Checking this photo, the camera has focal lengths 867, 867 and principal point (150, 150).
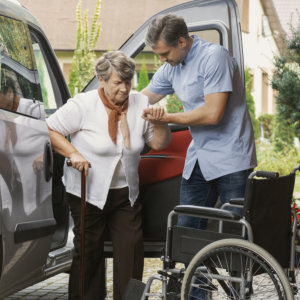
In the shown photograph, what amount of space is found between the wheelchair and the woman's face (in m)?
0.81

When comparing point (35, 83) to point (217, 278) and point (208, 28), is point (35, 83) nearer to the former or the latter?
point (208, 28)

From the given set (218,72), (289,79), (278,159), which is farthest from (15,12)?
(278,159)

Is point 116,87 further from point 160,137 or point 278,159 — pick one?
point 278,159

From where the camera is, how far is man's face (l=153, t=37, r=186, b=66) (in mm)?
4750

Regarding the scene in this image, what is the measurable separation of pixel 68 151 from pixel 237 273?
1.22 m

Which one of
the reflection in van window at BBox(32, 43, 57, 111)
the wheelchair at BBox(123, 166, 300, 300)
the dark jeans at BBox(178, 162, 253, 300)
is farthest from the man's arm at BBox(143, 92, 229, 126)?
the reflection in van window at BBox(32, 43, 57, 111)

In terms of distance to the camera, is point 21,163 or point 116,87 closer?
point 21,163

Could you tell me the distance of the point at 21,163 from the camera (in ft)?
14.4

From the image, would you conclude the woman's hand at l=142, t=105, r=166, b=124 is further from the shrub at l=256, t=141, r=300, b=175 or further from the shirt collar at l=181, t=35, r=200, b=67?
the shrub at l=256, t=141, r=300, b=175

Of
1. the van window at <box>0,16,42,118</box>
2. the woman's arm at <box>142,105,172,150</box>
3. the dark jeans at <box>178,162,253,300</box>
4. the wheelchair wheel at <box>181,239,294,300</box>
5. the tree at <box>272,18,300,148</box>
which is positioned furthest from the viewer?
the tree at <box>272,18,300,148</box>

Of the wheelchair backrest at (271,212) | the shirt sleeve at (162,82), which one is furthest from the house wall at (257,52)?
the wheelchair backrest at (271,212)

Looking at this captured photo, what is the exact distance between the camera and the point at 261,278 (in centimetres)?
409

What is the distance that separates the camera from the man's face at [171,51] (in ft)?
15.6

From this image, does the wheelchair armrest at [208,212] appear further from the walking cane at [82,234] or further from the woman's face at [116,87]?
the woman's face at [116,87]
